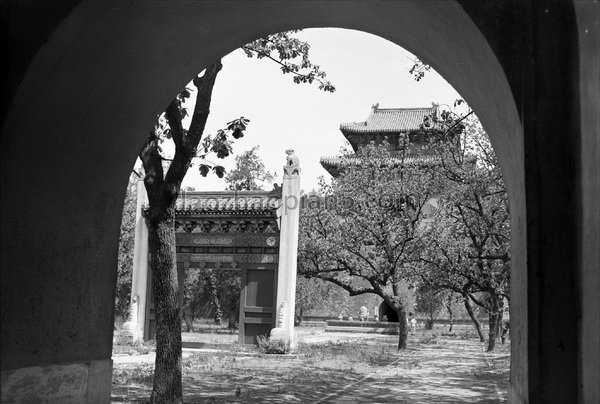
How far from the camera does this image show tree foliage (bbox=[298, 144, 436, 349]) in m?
20.5

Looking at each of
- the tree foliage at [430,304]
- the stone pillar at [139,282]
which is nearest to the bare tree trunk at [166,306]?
the stone pillar at [139,282]

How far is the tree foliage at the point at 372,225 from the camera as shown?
20531mm

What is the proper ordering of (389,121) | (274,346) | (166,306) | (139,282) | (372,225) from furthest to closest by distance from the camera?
(389,121), (372,225), (139,282), (274,346), (166,306)

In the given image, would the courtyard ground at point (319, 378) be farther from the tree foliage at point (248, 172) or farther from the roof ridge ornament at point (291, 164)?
the tree foliage at point (248, 172)

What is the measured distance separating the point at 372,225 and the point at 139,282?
723 centimetres

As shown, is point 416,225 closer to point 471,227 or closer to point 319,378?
point 471,227

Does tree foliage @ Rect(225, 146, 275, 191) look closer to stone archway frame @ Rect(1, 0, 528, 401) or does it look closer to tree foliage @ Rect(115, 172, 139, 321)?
tree foliage @ Rect(115, 172, 139, 321)
